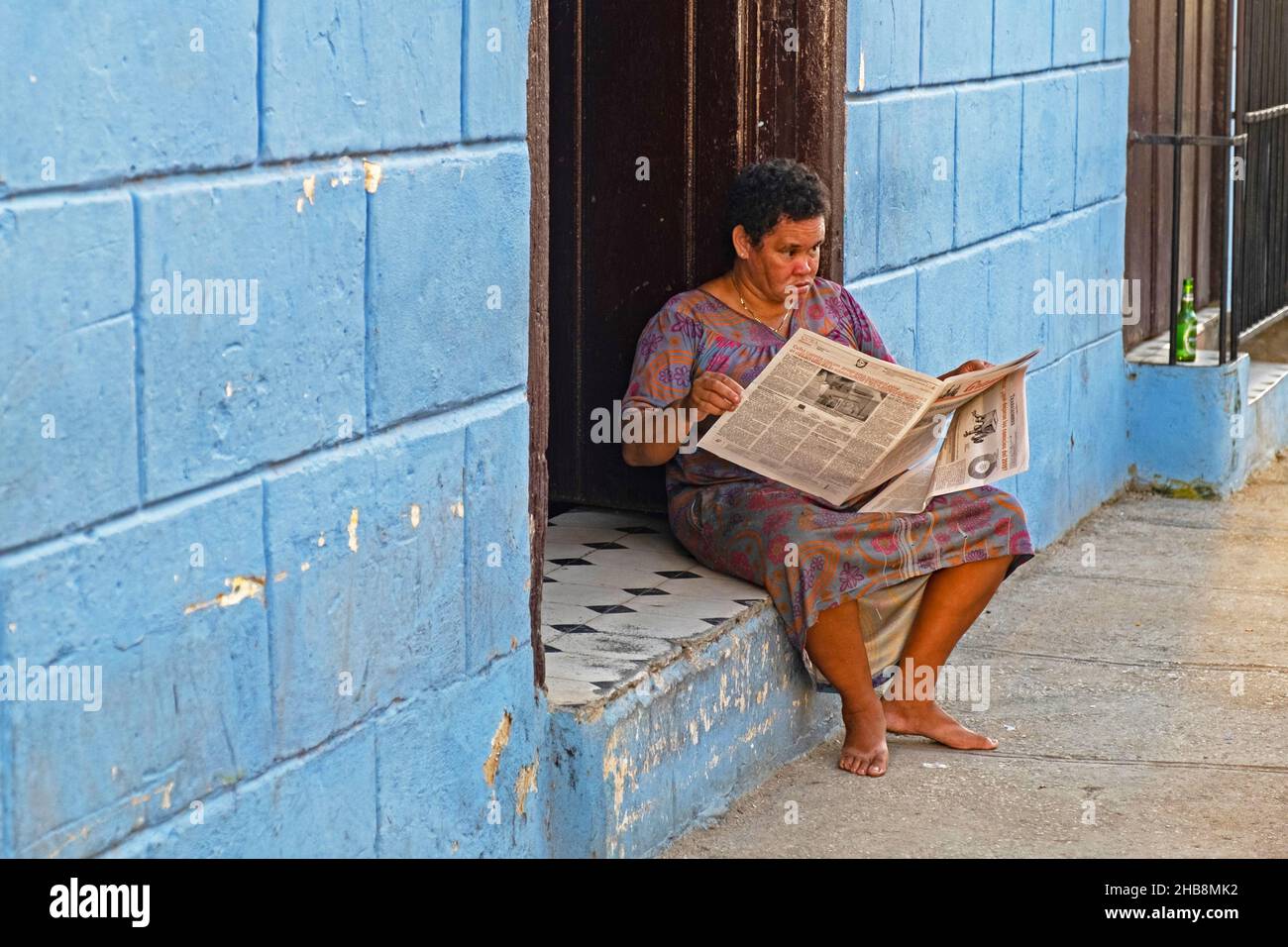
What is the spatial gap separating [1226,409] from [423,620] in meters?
4.65

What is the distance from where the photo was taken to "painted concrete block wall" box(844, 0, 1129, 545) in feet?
16.0

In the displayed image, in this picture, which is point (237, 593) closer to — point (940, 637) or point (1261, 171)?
point (940, 637)

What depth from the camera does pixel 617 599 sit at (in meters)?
4.14

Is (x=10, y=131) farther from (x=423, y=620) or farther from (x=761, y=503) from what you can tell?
(x=761, y=503)

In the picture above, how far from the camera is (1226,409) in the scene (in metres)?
7.01

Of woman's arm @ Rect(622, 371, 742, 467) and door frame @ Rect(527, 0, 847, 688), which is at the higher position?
door frame @ Rect(527, 0, 847, 688)

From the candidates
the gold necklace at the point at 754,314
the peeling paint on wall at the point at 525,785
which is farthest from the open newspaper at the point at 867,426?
the peeling paint on wall at the point at 525,785

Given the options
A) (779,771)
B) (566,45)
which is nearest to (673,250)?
(566,45)

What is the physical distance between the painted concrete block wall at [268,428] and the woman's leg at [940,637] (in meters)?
1.16

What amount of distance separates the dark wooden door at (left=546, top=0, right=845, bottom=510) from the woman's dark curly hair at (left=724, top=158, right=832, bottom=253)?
0.92 ft

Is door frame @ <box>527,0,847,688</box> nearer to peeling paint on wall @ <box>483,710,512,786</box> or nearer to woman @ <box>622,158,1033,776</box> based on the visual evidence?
woman @ <box>622,158,1033,776</box>

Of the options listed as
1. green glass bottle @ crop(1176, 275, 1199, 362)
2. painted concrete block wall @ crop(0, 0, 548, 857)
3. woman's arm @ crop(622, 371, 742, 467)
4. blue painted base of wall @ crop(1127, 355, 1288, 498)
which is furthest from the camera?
green glass bottle @ crop(1176, 275, 1199, 362)

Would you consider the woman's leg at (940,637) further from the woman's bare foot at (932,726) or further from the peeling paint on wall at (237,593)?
the peeling paint on wall at (237,593)

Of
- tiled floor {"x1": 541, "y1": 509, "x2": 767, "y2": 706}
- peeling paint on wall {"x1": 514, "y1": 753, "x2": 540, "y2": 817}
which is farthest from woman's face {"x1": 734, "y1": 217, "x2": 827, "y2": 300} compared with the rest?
peeling paint on wall {"x1": 514, "y1": 753, "x2": 540, "y2": 817}
